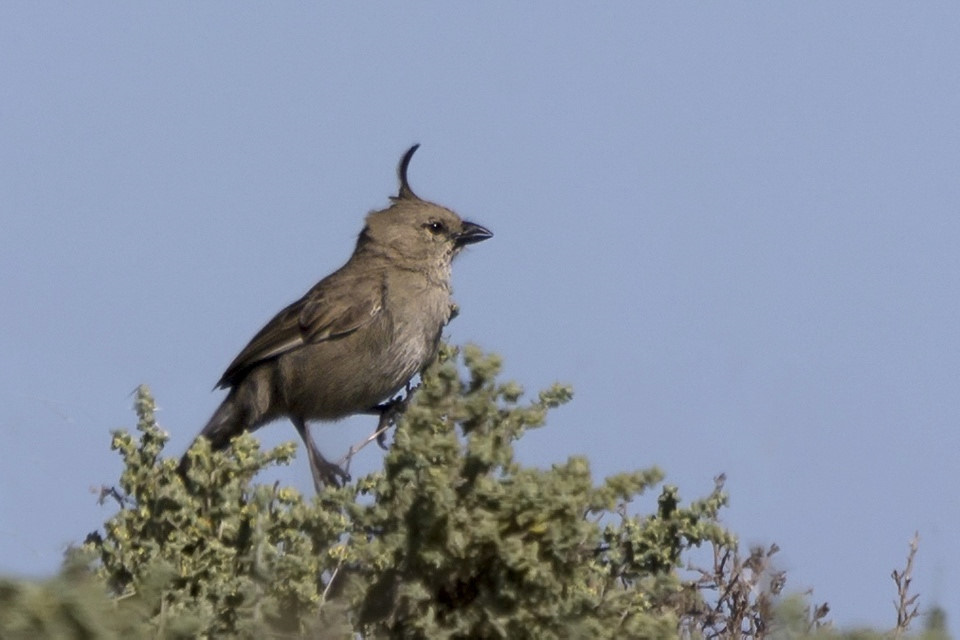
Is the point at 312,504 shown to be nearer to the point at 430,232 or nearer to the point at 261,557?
the point at 261,557

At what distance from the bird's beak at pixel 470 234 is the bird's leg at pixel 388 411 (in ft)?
2.97

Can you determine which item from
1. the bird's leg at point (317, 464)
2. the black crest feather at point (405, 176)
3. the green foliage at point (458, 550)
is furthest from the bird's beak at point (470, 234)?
the green foliage at point (458, 550)

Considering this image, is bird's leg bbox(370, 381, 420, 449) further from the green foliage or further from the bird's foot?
the green foliage

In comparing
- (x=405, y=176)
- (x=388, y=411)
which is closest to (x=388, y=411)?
(x=388, y=411)

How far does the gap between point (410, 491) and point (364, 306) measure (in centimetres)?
459

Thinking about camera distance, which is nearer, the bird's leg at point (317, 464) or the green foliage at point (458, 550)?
the green foliage at point (458, 550)

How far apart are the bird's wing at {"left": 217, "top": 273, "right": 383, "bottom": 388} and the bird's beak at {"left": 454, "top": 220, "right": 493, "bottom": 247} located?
1.58 ft

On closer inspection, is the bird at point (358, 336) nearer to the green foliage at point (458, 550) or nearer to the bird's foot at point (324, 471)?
the bird's foot at point (324, 471)

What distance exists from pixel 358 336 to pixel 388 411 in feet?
2.22

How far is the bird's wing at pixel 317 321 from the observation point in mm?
7836

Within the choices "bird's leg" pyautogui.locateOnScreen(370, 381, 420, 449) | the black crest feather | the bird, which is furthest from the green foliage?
the black crest feather

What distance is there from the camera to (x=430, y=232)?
8.02m

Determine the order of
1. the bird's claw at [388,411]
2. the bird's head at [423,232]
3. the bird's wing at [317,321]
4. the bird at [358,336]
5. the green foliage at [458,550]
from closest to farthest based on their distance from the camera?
the green foliage at [458,550]
the bird's claw at [388,411]
the bird at [358,336]
the bird's wing at [317,321]
the bird's head at [423,232]

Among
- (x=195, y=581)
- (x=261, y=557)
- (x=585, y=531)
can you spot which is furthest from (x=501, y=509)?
(x=195, y=581)
